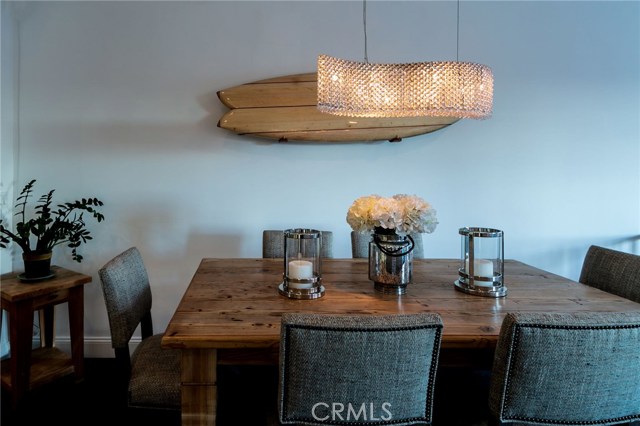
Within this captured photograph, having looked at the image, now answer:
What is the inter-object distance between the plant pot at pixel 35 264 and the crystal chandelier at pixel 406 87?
1.87 meters

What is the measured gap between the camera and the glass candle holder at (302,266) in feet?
4.46

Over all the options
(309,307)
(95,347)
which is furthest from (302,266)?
(95,347)

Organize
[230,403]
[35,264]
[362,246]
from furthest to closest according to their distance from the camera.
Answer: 1. [362,246]
2. [35,264]
3. [230,403]

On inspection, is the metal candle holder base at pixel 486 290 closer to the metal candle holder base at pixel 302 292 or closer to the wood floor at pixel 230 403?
the wood floor at pixel 230 403

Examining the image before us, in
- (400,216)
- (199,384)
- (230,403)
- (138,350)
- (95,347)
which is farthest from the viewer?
(95,347)

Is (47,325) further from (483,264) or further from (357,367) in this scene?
(483,264)

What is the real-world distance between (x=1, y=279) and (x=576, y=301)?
2936mm

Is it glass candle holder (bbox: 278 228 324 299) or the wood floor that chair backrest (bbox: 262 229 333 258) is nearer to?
glass candle holder (bbox: 278 228 324 299)

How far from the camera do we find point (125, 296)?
140 cm

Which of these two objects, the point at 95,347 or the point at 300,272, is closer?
the point at 300,272

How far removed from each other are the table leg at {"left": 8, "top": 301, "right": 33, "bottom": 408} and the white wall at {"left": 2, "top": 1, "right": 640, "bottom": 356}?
2.08 feet

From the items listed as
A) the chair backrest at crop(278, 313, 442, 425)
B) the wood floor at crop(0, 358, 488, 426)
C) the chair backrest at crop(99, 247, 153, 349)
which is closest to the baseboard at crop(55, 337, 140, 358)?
the wood floor at crop(0, 358, 488, 426)

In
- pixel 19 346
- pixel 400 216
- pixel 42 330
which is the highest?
pixel 400 216

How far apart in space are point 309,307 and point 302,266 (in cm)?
18
